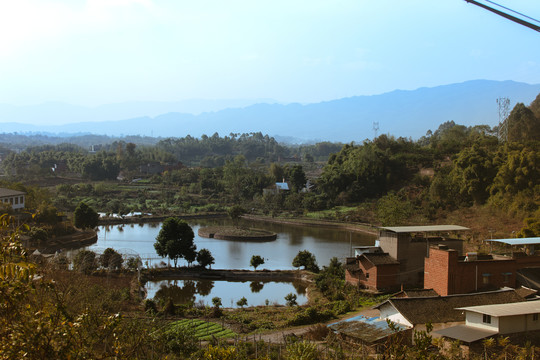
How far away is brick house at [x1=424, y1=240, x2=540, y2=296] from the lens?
11.5 meters

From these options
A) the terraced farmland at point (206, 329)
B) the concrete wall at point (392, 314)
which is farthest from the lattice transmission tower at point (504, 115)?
the terraced farmland at point (206, 329)

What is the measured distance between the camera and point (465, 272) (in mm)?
11727

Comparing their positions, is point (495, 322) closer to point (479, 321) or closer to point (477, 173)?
point (479, 321)

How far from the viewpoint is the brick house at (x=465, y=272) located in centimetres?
1155

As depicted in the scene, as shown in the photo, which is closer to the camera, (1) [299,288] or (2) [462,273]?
(2) [462,273]

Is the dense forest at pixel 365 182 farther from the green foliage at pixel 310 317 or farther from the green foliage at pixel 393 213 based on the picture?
the green foliage at pixel 310 317

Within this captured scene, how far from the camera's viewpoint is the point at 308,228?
26.9 m

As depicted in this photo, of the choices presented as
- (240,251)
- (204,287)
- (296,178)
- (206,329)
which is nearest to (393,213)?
(240,251)

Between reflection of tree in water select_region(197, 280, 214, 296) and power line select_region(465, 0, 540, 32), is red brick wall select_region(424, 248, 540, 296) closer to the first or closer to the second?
reflection of tree in water select_region(197, 280, 214, 296)

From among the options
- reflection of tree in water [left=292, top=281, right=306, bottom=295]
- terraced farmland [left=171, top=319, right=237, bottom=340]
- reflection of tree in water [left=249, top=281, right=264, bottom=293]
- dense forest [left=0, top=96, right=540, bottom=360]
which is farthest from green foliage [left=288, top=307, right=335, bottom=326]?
reflection of tree in water [left=249, top=281, right=264, bottom=293]

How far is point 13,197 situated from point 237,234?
975 cm

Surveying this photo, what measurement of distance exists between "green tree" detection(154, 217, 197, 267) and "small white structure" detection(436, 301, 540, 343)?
31.9 ft

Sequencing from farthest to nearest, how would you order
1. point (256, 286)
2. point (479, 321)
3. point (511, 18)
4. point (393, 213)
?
1. point (393, 213)
2. point (256, 286)
3. point (479, 321)
4. point (511, 18)

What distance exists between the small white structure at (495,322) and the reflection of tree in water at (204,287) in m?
8.13
